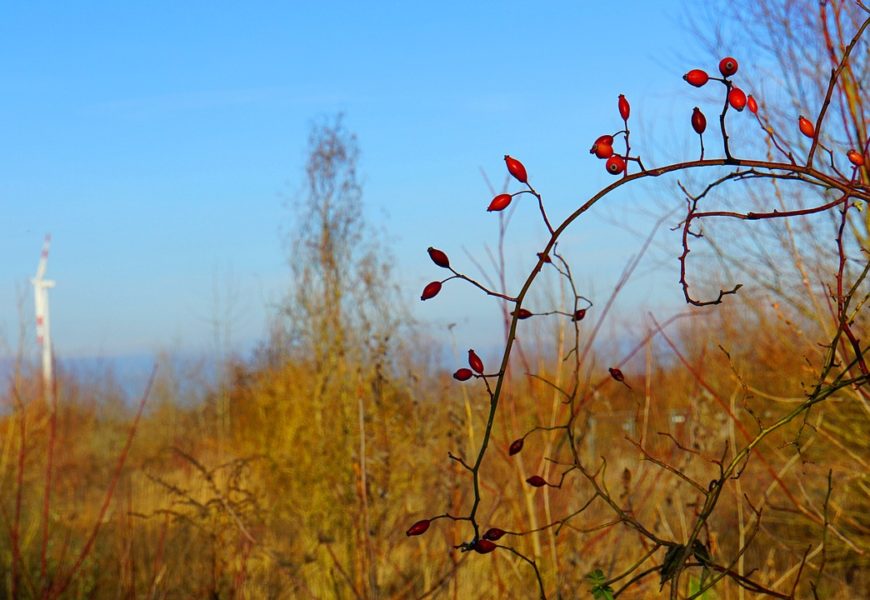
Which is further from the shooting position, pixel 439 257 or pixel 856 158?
pixel 856 158

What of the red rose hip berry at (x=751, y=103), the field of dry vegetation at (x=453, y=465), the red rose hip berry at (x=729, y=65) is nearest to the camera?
the red rose hip berry at (x=729, y=65)

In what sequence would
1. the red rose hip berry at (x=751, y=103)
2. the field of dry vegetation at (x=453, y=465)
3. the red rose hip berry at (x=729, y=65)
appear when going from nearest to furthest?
the red rose hip berry at (x=729, y=65), the red rose hip berry at (x=751, y=103), the field of dry vegetation at (x=453, y=465)

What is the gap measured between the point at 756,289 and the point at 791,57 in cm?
137

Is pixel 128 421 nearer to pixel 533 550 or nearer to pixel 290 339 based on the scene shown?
pixel 290 339

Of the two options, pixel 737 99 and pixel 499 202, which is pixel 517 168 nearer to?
pixel 499 202

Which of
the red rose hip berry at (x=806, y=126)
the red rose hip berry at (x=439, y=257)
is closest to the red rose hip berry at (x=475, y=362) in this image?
the red rose hip berry at (x=439, y=257)

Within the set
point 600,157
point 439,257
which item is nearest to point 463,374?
point 439,257

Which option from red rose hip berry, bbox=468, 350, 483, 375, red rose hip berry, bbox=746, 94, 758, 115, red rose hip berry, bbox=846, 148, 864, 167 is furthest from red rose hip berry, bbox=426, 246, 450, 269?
red rose hip berry, bbox=846, 148, 864, 167

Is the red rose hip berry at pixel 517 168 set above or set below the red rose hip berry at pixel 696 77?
below

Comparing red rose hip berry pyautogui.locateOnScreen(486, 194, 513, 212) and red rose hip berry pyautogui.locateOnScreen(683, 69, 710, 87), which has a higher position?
red rose hip berry pyautogui.locateOnScreen(683, 69, 710, 87)

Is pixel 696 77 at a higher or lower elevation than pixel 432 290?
higher

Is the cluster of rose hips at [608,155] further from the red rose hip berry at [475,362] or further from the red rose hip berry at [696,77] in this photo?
the red rose hip berry at [475,362]

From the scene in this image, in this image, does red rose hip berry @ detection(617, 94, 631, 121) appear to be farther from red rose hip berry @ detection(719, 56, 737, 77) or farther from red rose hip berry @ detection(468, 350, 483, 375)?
red rose hip berry @ detection(468, 350, 483, 375)

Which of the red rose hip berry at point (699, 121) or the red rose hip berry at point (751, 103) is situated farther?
the red rose hip berry at point (751, 103)
